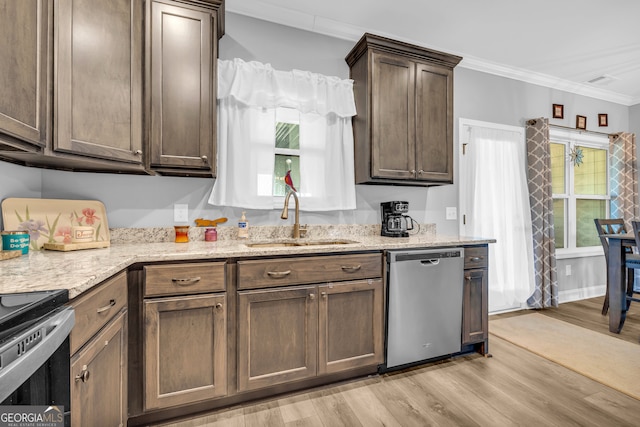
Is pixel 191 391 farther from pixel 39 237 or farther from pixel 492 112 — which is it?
pixel 492 112

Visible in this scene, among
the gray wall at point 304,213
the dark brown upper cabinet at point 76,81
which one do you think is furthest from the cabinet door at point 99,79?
the gray wall at point 304,213

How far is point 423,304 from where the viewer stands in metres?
2.13

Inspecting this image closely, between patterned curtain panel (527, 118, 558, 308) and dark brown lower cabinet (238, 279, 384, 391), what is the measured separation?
8.25 ft

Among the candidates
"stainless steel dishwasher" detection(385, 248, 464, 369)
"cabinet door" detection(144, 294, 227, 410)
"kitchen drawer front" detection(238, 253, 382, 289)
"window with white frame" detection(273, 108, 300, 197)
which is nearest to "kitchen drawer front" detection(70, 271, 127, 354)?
"cabinet door" detection(144, 294, 227, 410)

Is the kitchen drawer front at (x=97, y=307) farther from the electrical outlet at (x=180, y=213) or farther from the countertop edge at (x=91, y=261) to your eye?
the electrical outlet at (x=180, y=213)

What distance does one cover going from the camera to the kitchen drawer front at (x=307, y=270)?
1.73 meters

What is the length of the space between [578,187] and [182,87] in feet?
15.9

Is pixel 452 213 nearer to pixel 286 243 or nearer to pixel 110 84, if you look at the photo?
pixel 286 243

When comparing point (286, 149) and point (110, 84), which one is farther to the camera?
point (286, 149)

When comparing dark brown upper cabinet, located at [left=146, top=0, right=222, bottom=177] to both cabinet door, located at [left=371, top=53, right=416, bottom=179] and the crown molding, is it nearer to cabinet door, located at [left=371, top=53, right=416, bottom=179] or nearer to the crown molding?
cabinet door, located at [left=371, top=53, right=416, bottom=179]

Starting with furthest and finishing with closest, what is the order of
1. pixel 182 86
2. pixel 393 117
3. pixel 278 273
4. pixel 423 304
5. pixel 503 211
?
pixel 503 211 < pixel 393 117 < pixel 423 304 < pixel 182 86 < pixel 278 273

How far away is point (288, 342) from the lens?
5.96 ft

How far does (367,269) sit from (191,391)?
123 centimetres

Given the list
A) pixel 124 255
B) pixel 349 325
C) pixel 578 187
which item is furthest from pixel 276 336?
pixel 578 187
